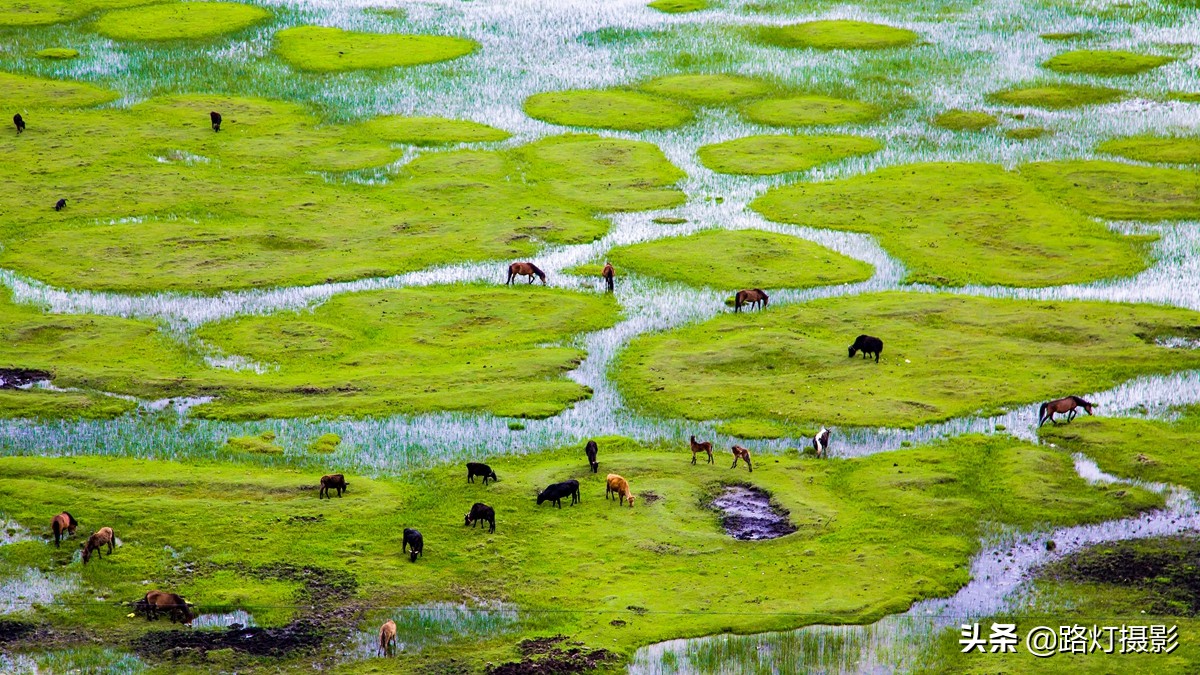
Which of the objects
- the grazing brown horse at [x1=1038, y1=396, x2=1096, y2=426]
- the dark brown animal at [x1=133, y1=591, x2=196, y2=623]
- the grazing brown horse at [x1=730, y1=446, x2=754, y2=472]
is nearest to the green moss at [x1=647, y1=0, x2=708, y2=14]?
the grazing brown horse at [x1=1038, y1=396, x2=1096, y2=426]

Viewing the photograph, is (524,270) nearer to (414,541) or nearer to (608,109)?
(414,541)

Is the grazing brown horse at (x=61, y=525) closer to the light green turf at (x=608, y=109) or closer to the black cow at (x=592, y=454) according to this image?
the black cow at (x=592, y=454)

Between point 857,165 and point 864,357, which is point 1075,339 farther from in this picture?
point 857,165

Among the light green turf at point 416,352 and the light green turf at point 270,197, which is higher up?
the light green turf at point 270,197

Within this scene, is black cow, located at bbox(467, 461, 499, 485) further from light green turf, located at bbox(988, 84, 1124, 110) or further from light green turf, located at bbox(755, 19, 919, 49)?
light green turf, located at bbox(755, 19, 919, 49)

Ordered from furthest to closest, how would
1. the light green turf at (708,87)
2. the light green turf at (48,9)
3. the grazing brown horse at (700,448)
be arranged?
the light green turf at (48,9), the light green turf at (708,87), the grazing brown horse at (700,448)

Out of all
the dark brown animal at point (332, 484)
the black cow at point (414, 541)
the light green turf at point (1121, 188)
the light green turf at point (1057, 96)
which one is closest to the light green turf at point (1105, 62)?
the light green turf at point (1057, 96)
